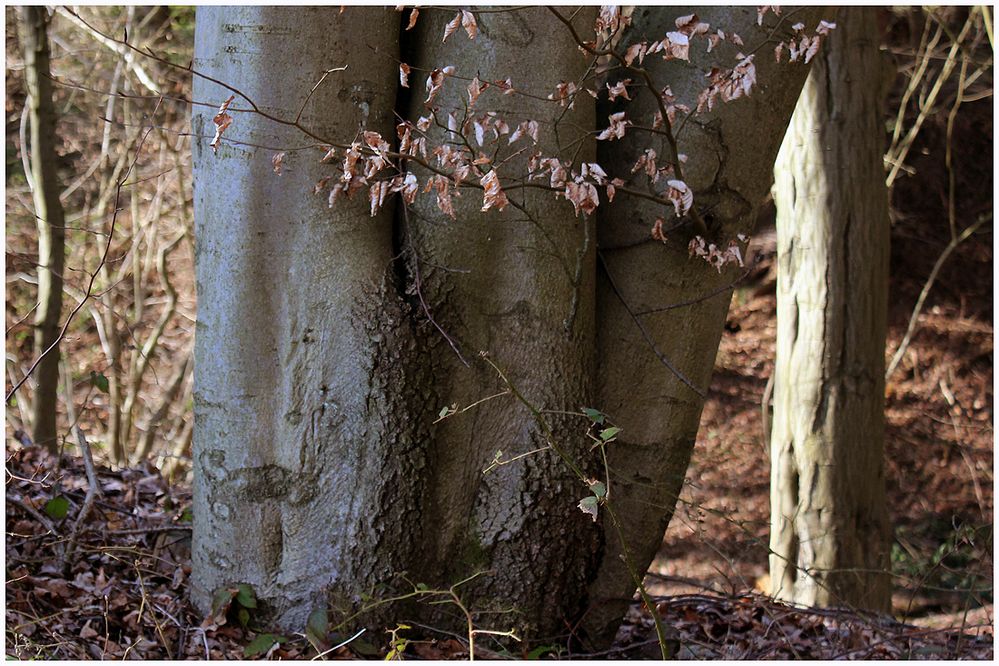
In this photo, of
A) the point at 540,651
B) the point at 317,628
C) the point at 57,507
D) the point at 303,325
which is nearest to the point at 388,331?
the point at 303,325

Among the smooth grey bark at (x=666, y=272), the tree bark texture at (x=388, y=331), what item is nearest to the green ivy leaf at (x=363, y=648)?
the tree bark texture at (x=388, y=331)

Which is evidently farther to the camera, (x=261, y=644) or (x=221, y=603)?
(x=221, y=603)

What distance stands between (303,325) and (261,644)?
0.88 meters

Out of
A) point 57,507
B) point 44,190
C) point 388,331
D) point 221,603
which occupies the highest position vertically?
point 44,190

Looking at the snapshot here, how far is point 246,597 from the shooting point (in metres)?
2.66

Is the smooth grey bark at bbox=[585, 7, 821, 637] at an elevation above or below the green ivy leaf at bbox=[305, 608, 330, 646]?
above

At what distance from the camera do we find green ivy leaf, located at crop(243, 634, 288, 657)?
8.23ft

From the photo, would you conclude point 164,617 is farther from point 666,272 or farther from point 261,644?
point 666,272

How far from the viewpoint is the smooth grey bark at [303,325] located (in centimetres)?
256

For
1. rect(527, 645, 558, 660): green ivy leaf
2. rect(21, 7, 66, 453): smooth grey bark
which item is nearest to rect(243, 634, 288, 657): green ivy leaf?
rect(527, 645, 558, 660): green ivy leaf

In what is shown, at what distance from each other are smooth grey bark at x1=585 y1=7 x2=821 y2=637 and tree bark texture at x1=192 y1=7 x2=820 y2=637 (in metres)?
0.02

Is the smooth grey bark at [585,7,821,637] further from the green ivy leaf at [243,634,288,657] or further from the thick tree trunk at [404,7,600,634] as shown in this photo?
the green ivy leaf at [243,634,288,657]

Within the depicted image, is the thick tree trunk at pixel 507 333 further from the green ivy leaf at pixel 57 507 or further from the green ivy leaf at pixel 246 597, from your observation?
the green ivy leaf at pixel 57 507

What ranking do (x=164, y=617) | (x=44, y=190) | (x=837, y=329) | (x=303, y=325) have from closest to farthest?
(x=303, y=325), (x=164, y=617), (x=44, y=190), (x=837, y=329)
